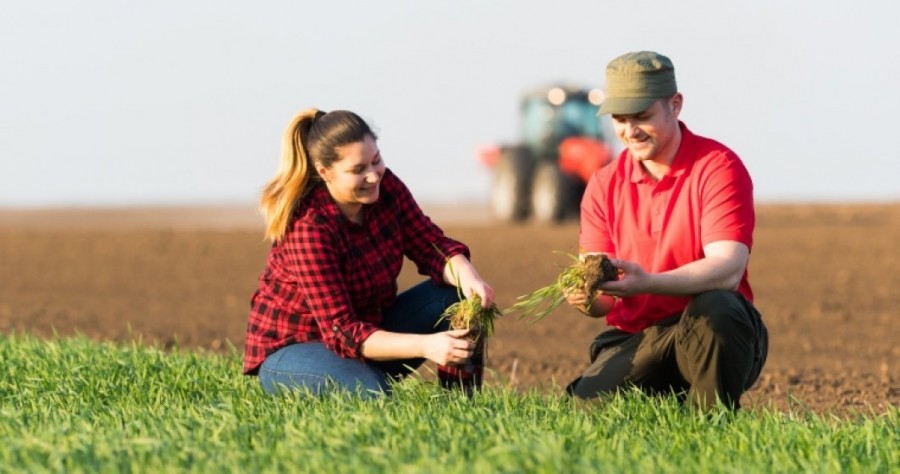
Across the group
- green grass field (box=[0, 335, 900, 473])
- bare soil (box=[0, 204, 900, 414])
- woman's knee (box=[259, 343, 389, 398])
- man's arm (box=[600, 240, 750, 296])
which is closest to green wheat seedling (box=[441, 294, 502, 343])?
green grass field (box=[0, 335, 900, 473])

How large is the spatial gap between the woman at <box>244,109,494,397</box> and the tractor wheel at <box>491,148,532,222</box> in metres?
15.6

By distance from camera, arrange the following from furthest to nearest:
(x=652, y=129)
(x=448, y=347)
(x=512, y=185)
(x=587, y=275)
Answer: (x=512, y=185), (x=652, y=129), (x=448, y=347), (x=587, y=275)

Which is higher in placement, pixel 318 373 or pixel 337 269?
pixel 337 269

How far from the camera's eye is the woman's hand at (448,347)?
498cm

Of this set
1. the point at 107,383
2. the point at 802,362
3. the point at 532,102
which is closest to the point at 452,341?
the point at 107,383

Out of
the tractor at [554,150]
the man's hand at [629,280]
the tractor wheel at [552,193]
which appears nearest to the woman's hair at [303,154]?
the man's hand at [629,280]

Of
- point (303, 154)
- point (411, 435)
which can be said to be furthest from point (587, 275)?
point (303, 154)

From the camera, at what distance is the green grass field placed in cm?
399

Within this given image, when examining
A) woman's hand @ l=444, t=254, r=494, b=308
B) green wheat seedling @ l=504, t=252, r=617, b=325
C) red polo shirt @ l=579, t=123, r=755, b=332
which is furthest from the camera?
woman's hand @ l=444, t=254, r=494, b=308

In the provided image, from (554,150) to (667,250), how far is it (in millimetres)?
16011

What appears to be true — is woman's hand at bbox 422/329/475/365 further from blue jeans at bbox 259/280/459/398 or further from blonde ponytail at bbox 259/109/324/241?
blonde ponytail at bbox 259/109/324/241

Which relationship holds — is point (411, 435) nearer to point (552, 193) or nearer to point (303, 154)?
point (303, 154)

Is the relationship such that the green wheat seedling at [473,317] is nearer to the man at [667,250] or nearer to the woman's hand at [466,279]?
the woman's hand at [466,279]

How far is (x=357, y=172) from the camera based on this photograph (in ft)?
17.2
